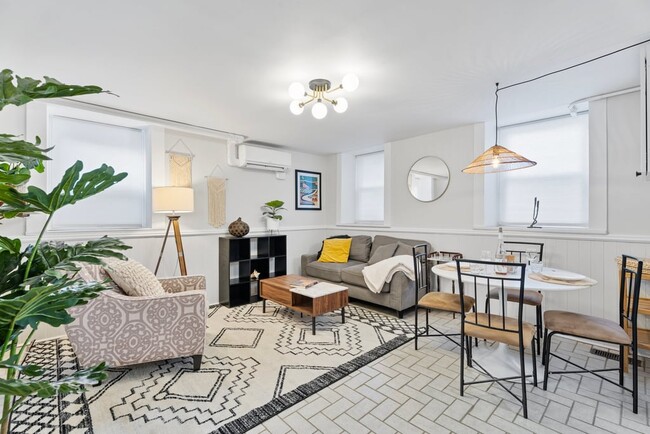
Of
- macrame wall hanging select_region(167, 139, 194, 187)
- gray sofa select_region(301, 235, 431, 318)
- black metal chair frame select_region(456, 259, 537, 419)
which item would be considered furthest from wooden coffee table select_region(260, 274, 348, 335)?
macrame wall hanging select_region(167, 139, 194, 187)

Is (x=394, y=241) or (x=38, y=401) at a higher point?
(x=394, y=241)

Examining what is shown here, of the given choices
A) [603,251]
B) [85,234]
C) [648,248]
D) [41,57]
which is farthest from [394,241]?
[41,57]

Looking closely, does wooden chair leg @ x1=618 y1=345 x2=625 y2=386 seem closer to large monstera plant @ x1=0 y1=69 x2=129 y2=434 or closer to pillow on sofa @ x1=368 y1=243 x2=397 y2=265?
pillow on sofa @ x1=368 y1=243 x2=397 y2=265

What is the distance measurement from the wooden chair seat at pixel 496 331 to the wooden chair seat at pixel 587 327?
205mm

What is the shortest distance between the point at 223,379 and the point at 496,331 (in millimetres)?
2004

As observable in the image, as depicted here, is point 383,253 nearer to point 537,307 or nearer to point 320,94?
point 537,307

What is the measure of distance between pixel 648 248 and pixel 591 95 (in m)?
1.50

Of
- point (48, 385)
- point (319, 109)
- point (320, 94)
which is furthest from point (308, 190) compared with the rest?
point (48, 385)

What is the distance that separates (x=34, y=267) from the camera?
110cm

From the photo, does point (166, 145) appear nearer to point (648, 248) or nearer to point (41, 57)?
point (41, 57)

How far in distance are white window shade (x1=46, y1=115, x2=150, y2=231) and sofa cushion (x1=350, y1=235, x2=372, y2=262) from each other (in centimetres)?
293

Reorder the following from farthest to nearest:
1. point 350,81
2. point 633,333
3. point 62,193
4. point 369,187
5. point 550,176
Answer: point 369,187
point 550,176
point 350,81
point 633,333
point 62,193

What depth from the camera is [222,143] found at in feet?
14.2

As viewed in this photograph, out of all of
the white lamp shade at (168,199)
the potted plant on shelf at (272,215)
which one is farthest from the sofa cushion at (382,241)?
the white lamp shade at (168,199)
